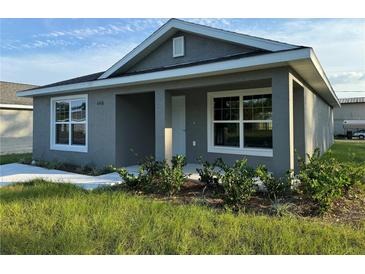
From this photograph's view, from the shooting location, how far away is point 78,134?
388 inches

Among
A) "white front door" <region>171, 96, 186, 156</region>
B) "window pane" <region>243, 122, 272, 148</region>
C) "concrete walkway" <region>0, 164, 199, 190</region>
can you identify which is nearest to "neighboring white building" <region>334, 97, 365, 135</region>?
"window pane" <region>243, 122, 272, 148</region>

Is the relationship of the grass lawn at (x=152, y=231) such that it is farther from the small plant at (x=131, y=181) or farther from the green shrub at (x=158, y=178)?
the small plant at (x=131, y=181)

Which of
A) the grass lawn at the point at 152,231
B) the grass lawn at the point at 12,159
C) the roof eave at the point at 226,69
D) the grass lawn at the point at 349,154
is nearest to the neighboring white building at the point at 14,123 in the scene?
the grass lawn at the point at 12,159

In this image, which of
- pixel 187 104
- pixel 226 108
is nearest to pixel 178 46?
pixel 187 104

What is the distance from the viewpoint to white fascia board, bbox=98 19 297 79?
234 inches

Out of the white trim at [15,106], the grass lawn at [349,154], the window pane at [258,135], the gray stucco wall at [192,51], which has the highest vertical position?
the gray stucco wall at [192,51]

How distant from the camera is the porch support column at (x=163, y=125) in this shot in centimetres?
742

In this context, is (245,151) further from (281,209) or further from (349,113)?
(349,113)

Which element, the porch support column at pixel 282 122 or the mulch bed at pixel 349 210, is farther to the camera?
the porch support column at pixel 282 122

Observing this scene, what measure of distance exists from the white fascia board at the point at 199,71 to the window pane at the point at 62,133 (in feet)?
5.32

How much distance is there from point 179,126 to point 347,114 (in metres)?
31.0

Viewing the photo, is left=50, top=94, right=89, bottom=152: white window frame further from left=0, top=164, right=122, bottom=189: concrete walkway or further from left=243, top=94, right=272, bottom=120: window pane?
left=243, top=94, right=272, bottom=120: window pane
